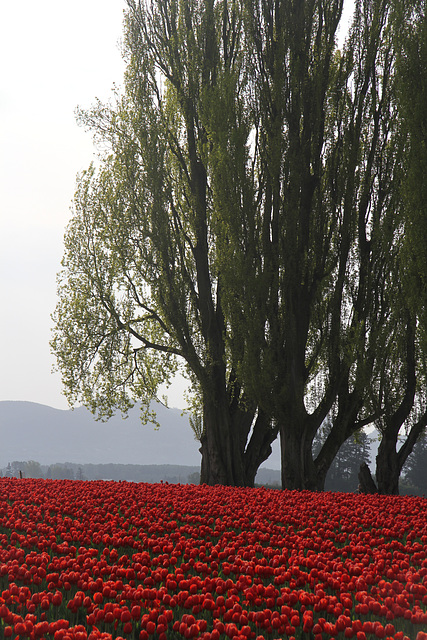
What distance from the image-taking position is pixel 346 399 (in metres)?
13.3

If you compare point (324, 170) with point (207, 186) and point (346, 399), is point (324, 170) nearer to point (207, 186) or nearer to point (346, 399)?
point (207, 186)

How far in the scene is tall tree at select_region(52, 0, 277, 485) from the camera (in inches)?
561

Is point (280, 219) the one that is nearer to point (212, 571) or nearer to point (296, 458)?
point (296, 458)

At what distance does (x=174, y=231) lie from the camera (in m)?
15.0

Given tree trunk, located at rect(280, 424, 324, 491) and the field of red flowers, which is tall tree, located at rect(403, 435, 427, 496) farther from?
the field of red flowers

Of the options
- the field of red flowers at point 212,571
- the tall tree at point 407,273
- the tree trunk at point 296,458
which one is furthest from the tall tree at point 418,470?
the field of red flowers at point 212,571

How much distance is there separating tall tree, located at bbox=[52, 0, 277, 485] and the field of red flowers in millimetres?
6186

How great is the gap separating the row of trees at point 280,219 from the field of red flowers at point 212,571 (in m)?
5.02

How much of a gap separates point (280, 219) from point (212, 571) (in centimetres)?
987

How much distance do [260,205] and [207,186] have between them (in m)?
1.93

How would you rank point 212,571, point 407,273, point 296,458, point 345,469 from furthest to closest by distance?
point 345,469, point 296,458, point 407,273, point 212,571

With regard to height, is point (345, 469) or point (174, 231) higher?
Result: point (174, 231)

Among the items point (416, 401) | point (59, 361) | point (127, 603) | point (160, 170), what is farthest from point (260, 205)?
point (127, 603)

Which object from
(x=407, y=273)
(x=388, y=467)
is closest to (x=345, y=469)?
(x=388, y=467)
